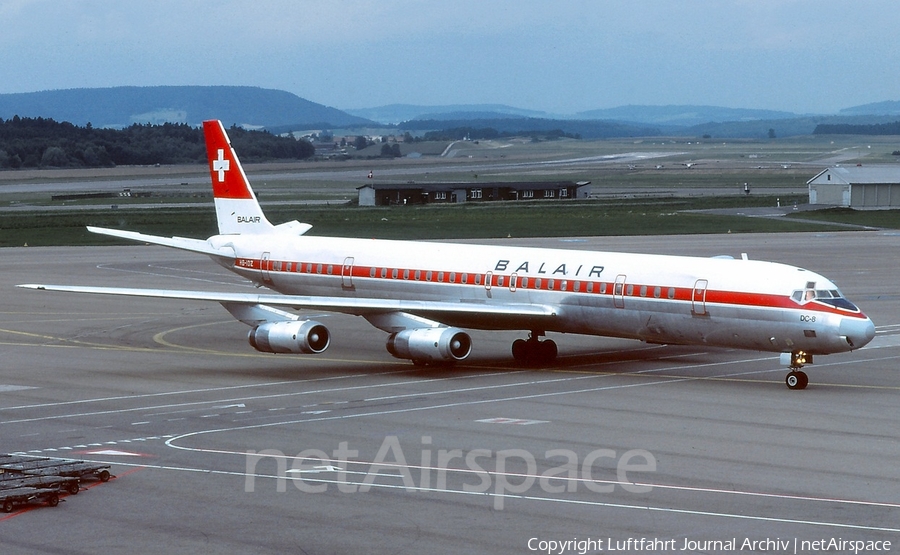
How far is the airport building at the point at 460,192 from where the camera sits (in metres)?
137

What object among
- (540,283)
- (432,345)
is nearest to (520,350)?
(540,283)

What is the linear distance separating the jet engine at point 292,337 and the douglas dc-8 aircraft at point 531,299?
Result: 32mm

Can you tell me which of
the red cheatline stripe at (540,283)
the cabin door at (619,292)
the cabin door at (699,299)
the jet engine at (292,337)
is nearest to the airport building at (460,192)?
the red cheatline stripe at (540,283)

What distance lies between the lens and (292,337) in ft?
132

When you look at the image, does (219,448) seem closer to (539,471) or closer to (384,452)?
(384,452)

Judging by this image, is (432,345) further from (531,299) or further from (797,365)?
(797,365)

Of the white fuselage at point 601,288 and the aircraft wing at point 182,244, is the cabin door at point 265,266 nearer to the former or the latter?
the white fuselage at point 601,288

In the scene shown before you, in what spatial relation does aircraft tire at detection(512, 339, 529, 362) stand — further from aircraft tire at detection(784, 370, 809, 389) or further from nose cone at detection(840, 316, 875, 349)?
nose cone at detection(840, 316, 875, 349)

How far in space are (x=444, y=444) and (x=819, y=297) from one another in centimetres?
1322

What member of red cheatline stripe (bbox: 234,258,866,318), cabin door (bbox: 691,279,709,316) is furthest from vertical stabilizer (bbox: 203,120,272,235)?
cabin door (bbox: 691,279,709,316)

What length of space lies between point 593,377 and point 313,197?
390ft
